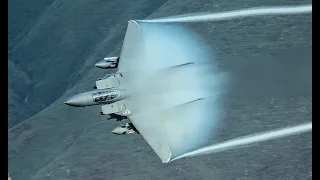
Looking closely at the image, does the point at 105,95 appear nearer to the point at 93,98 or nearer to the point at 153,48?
the point at 93,98

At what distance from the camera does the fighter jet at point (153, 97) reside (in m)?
49.5

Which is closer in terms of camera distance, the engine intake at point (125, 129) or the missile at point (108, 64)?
the engine intake at point (125, 129)

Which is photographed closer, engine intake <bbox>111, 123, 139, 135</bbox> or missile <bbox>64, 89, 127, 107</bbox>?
missile <bbox>64, 89, 127, 107</bbox>

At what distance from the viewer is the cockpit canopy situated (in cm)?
4853

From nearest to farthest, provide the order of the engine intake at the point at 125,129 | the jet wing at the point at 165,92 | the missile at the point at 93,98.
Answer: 1. the missile at the point at 93,98
2. the engine intake at the point at 125,129
3. the jet wing at the point at 165,92

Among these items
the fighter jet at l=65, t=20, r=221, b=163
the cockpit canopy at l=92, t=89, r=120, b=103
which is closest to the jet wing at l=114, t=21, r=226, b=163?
the fighter jet at l=65, t=20, r=221, b=163

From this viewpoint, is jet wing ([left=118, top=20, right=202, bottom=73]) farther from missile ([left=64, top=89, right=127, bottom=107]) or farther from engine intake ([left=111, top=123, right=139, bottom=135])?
engine intake ([left=111, top=123, right=139, bottom=135])

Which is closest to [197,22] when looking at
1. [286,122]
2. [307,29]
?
[307,29]

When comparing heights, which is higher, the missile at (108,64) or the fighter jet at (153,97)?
the missile at (108,64)

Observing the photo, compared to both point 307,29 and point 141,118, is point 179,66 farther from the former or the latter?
point 307,29

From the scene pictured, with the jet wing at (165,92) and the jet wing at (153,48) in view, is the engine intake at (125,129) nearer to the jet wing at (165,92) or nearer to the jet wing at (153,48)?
the jet wing at (165,92)

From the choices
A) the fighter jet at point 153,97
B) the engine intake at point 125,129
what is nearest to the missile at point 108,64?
the fighter jet at point 153,97

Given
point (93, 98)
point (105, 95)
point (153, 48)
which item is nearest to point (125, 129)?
point (105, 95)

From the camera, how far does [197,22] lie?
66.1 m
